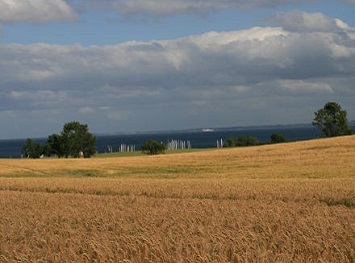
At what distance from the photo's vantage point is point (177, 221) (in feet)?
43.5

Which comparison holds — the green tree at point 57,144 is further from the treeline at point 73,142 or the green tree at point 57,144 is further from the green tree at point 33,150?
the green tree at point 33,150

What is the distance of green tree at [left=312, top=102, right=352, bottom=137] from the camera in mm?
104344

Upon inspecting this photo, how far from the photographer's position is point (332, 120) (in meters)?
106

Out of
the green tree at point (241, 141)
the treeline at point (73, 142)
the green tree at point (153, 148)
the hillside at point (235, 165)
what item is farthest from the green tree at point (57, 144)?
the hillside at point (235, 165)

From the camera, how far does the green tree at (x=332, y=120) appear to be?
342 feet

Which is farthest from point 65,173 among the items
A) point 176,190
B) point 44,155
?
point 44,155

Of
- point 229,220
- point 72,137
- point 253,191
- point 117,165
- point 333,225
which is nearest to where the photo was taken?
point 333,225

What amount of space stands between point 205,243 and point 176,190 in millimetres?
16059

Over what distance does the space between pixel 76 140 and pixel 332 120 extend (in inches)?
1837

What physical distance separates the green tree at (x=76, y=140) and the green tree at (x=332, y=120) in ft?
136

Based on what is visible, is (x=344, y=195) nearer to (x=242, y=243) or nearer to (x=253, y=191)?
(x=253, y=191)

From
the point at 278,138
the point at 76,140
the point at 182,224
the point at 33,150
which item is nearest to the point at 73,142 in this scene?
the point at 76,140

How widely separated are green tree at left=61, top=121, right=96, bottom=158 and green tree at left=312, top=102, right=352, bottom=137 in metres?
41.5

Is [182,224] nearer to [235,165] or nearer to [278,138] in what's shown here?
[235,165]
